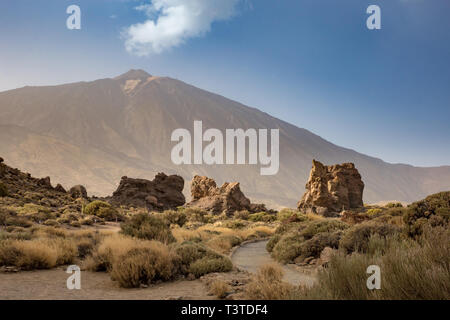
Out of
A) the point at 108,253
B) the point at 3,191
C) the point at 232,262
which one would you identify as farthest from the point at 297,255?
the point at 3,191

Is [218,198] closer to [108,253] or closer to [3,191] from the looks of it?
[3,191]

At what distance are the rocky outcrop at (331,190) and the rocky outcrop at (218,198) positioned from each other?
7.83 meters

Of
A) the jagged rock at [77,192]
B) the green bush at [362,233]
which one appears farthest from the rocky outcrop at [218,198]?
the green bush at [362,233]

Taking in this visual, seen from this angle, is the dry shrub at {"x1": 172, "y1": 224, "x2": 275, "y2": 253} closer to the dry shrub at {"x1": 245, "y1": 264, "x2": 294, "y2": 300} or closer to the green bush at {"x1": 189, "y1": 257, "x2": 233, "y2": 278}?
the green bush at {"x1": 189, "y1": 257, "x2": 233, "y2": 278}

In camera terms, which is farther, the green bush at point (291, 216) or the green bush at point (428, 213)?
the green bush at point (291, 216)

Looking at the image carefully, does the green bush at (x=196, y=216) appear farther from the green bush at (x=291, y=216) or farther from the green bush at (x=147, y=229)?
the green bush at (x=147, y=229)

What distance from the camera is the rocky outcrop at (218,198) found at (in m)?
44.2

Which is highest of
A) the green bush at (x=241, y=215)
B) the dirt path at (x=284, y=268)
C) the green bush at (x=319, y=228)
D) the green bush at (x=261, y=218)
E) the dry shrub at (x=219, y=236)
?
the green bush at (x=319, y=228)

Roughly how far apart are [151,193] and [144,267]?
40.6 m

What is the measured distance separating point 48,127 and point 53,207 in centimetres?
19111

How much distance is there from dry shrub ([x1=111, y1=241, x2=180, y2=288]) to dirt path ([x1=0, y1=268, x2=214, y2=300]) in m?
0.26

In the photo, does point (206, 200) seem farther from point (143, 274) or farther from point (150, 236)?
point (143, 274)

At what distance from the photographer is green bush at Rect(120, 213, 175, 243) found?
12.7m
